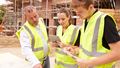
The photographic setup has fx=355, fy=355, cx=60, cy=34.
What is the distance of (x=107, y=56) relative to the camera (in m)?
2.24

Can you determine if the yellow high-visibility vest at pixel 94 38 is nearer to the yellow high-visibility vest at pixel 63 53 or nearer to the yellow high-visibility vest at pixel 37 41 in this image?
the yellow high-visibility vest at pixel 63 53

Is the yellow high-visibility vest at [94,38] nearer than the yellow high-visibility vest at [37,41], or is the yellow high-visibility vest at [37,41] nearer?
the yellow high-visibility vest at [94,38]

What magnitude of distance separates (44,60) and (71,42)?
0.67m

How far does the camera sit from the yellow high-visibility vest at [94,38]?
2463 mm

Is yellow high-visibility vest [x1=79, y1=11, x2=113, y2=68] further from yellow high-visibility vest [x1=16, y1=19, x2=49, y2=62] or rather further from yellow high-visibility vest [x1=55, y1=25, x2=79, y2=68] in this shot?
yellow high-visibility vest [x1=16, y1=19, x2=49, y2=62]

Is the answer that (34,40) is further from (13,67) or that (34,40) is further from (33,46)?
(13,67)

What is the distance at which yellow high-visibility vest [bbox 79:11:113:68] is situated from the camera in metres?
2.46

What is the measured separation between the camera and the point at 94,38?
8.32 ft

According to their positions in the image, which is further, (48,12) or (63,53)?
(48,12)

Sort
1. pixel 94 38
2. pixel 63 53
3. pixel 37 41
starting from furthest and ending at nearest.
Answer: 1. pixel 37 41
2. pixel 63 53
3. pixel 94 38

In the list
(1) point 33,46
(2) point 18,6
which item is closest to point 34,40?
(1) point 33,46

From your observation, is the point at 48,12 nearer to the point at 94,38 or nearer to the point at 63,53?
the point at 63,53

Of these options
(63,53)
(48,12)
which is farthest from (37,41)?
(48,12)

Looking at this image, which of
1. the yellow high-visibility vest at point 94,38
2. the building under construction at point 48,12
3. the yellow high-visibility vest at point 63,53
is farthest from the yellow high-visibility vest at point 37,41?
the building under construction at point 48,12
